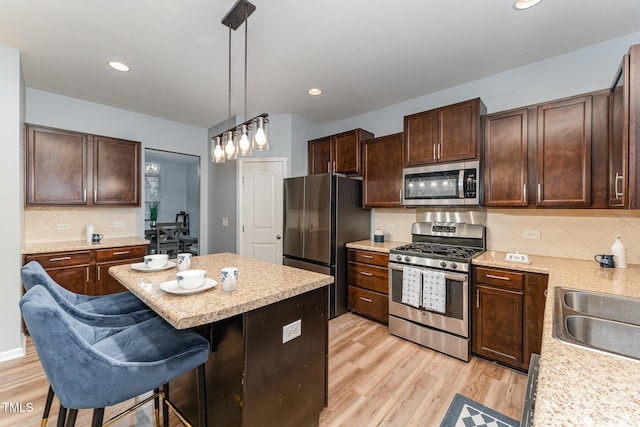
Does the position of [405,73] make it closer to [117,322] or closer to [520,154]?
[520,154]

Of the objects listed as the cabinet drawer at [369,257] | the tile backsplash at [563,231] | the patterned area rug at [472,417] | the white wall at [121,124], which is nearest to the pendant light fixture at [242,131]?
the cabinet drawer at [369,257]

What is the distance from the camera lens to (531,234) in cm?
265

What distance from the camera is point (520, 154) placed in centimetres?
A: 245

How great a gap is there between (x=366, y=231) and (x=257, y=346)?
2.69m

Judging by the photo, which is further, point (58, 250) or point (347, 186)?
point (347, 186)

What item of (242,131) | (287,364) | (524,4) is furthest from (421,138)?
(287,364)

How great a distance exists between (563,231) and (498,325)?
1068mm

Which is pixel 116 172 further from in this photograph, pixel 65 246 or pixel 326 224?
pixel 326 224

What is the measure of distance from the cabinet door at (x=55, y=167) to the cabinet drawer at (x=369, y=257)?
335 centimetres

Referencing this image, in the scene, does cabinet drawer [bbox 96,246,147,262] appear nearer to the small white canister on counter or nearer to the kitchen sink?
the kitchen sink

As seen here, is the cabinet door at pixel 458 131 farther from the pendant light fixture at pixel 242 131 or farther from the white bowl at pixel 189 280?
the white bowl at pixel 189 280

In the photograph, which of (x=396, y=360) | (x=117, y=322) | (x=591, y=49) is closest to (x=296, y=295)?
(x=117, y=322)

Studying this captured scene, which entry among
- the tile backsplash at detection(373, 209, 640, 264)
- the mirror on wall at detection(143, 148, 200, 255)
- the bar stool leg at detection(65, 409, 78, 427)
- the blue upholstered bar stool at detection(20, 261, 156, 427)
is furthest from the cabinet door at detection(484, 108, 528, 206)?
the mirror on wall at detection(143, 148, 200, 255)

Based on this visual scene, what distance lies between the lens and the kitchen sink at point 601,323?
1124 millimetres
